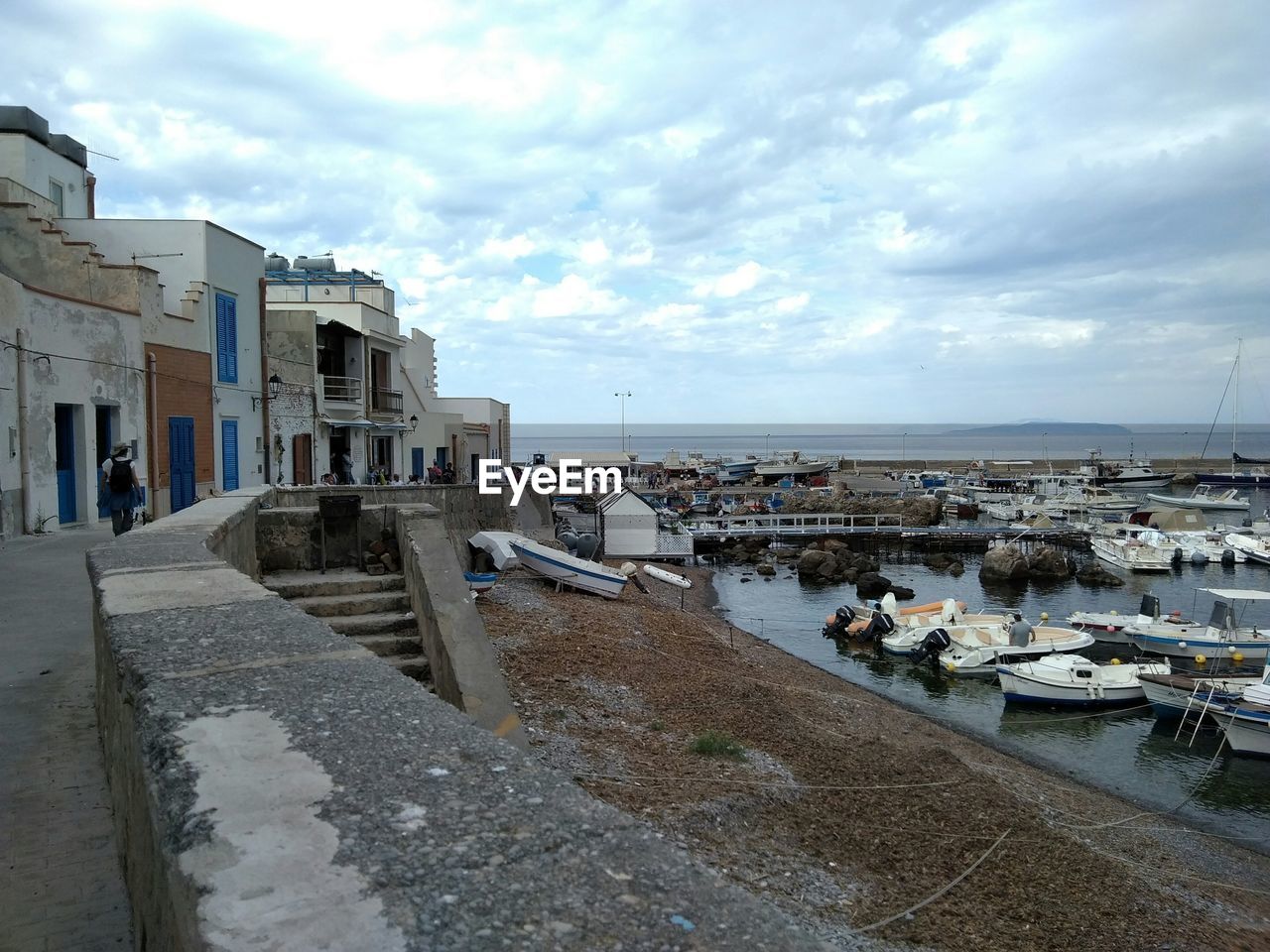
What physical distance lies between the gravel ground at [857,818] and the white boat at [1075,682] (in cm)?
538

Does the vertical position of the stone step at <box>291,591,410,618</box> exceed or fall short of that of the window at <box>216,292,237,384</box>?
it falls short

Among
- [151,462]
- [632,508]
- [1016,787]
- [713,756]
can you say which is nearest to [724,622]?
[632,508]

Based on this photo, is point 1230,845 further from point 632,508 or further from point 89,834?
point 632,508

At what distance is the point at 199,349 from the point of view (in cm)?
2158

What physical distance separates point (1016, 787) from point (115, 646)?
1367cm

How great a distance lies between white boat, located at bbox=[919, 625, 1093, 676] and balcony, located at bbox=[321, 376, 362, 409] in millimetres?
20494

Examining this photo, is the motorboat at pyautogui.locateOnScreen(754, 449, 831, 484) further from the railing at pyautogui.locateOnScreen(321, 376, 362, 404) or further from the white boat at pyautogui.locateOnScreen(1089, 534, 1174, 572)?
the railing at pyautogui.locateOnScreen(321, 376, 362, 404)

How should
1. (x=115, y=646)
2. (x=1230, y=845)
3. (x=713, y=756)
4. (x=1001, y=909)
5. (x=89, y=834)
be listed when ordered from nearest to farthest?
(x=115, y=646) → (x=89, y=834) → (x=1001, y=909) → (x=713, y=756) → (x=1230, y=845)

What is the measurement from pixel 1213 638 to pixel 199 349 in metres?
27.1

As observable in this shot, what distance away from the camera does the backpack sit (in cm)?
1330

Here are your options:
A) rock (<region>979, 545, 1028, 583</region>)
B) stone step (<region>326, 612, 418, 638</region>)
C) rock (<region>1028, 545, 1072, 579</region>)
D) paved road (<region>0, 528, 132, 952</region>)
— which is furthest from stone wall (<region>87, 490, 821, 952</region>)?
rock (<region>1028, 545, 1072, 579</region>)

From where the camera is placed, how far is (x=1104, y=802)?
15469 millimetres

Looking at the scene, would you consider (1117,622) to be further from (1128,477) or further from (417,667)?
(1128,477)

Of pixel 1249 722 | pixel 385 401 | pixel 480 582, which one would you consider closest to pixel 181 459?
pixel 480 582
